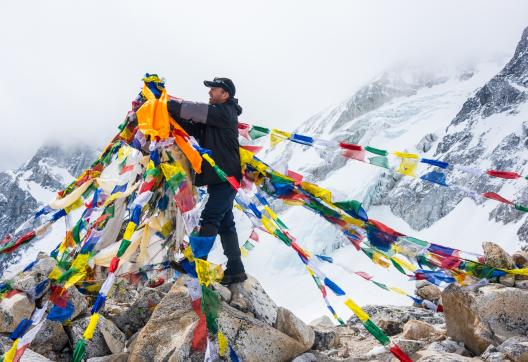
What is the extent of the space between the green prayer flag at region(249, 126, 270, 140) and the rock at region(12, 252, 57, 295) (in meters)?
3.53

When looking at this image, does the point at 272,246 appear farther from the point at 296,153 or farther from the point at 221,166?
the point at 221,166

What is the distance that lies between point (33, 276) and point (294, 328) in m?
3.46

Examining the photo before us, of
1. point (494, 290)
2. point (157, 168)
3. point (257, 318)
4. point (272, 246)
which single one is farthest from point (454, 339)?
point (272, 246)

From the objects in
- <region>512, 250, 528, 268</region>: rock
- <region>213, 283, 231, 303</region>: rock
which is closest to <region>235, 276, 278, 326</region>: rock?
<region>213, 283, 231, 303</region>: rock

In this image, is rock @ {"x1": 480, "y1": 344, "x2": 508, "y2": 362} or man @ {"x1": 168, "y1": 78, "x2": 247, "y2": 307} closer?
rock @ {"x1": 480, "y1": 344, "x2": 508, "y2": 362}

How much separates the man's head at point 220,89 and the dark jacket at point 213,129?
105 mm

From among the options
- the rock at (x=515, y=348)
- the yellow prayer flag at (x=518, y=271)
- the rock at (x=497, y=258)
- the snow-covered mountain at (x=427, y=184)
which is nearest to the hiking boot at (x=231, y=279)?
the rock at (x=515, y=348)

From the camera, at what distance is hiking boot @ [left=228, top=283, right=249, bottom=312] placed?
5641 millimetres

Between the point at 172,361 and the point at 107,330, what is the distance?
1.28 metres

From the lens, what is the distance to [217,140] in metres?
5.64

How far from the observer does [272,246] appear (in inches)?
4783

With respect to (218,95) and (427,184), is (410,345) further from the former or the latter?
(427,184)

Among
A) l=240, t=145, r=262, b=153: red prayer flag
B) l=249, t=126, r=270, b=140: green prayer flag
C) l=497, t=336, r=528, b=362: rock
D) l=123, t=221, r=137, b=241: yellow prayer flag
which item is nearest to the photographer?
l=497, t=336, r=528, b=362: rock

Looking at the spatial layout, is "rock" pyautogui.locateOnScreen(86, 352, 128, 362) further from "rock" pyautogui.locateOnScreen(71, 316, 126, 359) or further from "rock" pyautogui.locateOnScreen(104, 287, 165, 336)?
"rock" pyautogui.locateOnScreen(104, 287, 165, 336)
